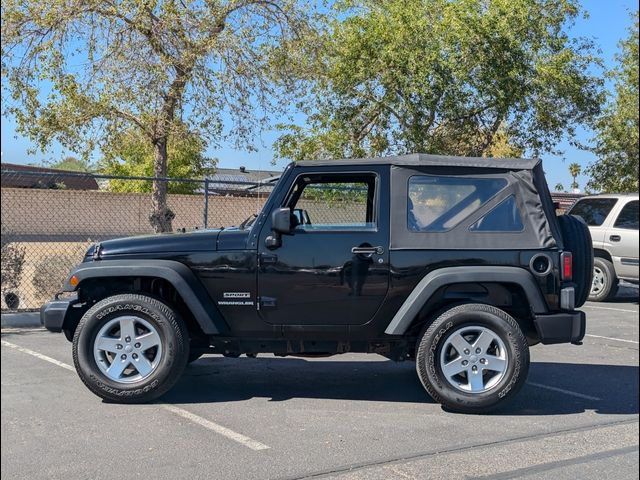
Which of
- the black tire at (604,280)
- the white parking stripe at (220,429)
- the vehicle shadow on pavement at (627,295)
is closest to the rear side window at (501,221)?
the white parking stripe at (220,429)

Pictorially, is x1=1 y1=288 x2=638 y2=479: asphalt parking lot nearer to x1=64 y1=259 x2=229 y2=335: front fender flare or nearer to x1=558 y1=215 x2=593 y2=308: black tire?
x1=64 y1=259 x2=229 y2=335: front fender flare

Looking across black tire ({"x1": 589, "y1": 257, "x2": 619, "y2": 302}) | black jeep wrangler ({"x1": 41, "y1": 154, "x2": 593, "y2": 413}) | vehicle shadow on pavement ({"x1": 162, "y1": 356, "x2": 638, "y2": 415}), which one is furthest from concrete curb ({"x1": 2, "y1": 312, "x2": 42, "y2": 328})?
black tire ({"x1": 589, "y1": 257, "x2": 619, "y2": 302})

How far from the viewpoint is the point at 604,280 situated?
12.9 meters

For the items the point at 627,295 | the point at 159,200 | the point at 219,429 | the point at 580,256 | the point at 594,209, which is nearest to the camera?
the point at 219,429

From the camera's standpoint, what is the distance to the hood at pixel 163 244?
5617 mm

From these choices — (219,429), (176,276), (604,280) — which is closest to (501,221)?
(176,276)

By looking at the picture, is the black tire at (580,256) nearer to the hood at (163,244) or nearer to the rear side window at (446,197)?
the rear side window at (446,197)

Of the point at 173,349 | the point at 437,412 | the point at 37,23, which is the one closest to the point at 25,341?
the point at 173,349

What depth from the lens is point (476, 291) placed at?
570 cm

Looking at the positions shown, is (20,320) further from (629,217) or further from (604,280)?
(629,217)

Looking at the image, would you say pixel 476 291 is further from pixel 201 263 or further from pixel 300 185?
pixel 201 263

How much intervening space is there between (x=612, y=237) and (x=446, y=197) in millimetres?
8213

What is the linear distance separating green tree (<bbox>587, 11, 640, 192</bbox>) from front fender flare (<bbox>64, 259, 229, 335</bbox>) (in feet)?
44.2

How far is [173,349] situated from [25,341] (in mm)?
3548
